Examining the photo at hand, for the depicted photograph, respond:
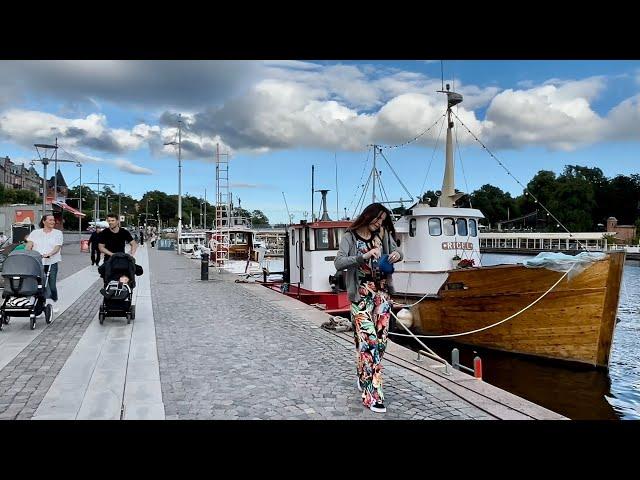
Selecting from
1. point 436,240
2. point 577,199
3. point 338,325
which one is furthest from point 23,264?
point 577,199

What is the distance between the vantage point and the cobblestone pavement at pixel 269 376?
5.05 metres

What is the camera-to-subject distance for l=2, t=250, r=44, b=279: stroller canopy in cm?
848

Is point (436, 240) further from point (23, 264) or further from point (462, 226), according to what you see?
point (23, 264)

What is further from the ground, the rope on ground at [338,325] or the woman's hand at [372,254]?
the woman's hand at [372,254]

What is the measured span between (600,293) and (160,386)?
28.3 feet

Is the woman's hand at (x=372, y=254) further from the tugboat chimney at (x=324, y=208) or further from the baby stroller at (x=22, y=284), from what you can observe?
the tugboat chimney at (x=324, y=208)

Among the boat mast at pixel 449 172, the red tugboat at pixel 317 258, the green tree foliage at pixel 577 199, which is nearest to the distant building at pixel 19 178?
the green tree foliage at pixel 577 199

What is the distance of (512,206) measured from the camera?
80.6 m

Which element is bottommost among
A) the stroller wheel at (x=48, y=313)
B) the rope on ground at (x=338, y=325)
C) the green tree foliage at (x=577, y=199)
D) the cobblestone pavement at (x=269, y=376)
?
the cobblestone pavement at (x=269, y=376)

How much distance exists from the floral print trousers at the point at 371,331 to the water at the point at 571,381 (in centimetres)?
526

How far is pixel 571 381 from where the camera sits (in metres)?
11.0

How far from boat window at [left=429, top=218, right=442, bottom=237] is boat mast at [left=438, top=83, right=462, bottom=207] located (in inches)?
81.8

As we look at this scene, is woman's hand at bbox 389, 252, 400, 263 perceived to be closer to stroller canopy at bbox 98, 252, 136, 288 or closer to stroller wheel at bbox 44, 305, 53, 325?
stroller canopy at bbox 98, 252, 136, 288
